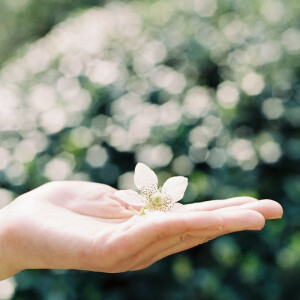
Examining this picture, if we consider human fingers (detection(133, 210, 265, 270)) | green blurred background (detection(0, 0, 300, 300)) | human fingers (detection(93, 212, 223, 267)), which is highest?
human fingers (detection(93, 212, 223, 267))

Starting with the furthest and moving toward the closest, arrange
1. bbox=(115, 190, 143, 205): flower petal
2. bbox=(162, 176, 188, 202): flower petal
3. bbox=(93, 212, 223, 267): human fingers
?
bbox=(162, 176, 188, 202): flower petal < bbox=(115, 190, 143, 205): flower petal < bbox=(93, 212, 223, 267): human fingers

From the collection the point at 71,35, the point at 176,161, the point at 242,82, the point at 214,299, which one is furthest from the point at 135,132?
the point at 71,35

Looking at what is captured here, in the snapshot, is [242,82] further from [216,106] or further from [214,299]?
[214,299]

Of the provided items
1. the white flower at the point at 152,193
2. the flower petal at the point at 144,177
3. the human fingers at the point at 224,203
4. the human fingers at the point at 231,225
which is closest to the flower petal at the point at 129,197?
the white flower at the point at 152,193

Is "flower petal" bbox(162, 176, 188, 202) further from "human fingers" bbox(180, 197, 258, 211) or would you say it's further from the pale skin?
A: "human fingers" bbox(180, 197, 258, 211)

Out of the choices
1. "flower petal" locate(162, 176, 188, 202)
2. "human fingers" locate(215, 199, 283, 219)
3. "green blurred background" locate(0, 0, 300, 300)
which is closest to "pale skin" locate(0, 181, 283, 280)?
"human fingers" locate(215, 199, 283, 219)

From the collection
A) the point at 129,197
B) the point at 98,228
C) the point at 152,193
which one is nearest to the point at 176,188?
the point at 152,193
